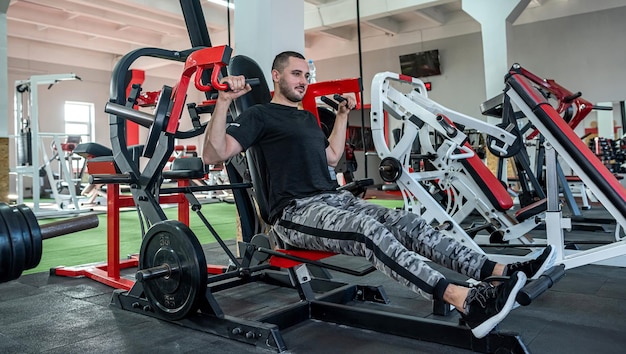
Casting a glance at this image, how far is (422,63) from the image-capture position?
1145cm

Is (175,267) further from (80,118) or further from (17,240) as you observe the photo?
(80,118)

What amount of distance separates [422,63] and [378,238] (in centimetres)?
1044

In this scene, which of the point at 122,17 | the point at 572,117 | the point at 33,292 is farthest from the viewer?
the point at 122,17

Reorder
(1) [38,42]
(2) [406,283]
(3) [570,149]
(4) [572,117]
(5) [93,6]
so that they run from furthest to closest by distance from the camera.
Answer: (1) [38,42]
(5) [93,6]
(4) [572,117]
(3) [570,149]
(2) [406,283]

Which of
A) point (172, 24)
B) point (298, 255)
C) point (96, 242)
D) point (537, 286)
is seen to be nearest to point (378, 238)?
point (298, 255)

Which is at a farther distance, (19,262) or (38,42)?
(38,42)

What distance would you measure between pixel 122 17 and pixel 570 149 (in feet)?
33.6

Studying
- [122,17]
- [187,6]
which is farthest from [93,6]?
[187,6]

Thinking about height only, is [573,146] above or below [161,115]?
below

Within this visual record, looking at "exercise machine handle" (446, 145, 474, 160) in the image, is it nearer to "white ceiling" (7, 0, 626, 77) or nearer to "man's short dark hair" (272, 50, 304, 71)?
"man's short dark hair" (272, 50, 304, 71)

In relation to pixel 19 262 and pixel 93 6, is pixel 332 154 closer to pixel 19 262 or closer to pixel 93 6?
pixel 19 262

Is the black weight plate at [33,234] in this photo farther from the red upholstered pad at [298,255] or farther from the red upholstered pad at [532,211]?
the red upholstered pad at [532,211]

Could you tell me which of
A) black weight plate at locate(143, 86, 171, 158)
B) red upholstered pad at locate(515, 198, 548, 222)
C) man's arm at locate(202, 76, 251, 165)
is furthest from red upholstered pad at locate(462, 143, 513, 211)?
black weight plate at locate(143, 86, 171, 158)

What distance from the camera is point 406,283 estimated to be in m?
1.64
